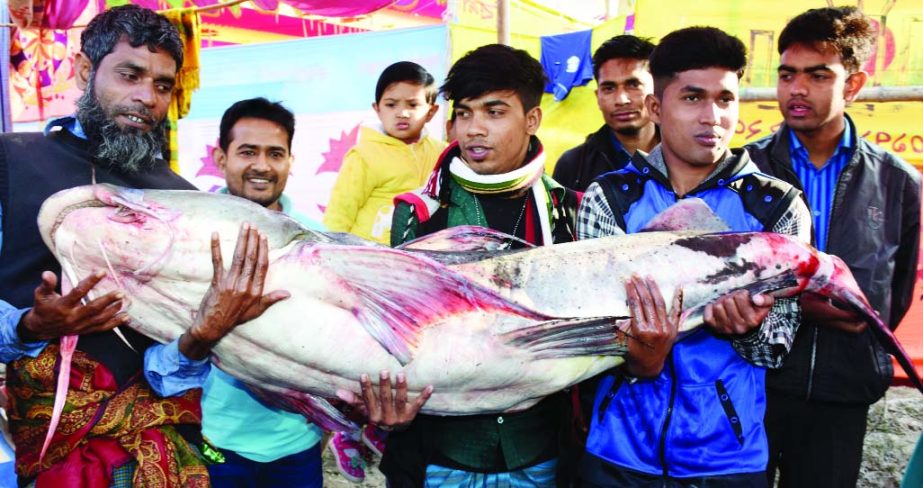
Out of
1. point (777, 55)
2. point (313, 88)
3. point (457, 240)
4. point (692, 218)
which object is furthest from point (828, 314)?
point (313, 88)

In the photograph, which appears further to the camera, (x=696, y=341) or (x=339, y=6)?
(x=339, y=6)

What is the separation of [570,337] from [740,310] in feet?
1.54

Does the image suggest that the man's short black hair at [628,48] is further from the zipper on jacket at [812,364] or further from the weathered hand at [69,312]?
the weathered hand at [69,312]

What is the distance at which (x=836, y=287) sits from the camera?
211 cm

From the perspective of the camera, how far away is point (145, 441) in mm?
2127

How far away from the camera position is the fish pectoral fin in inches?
79.0

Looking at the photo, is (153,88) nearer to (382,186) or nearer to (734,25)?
(382,186)

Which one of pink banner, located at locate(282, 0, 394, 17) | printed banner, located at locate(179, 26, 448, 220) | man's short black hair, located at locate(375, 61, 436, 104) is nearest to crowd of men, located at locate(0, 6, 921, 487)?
man's short black hair, located at locate(375, 61, 436, 104)

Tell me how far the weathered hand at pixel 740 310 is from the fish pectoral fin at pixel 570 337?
26 cm

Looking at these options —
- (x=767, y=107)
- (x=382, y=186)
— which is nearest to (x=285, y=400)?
(x=382, y=186)

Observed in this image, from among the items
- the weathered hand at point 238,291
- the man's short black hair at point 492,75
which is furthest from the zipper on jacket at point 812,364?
the weathered hand at point 238,291

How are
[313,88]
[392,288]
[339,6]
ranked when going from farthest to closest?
[313,88]
[339,6]
[392,288]

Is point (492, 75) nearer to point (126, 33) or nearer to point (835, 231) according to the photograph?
point (126, 33)

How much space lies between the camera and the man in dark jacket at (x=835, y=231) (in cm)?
288
